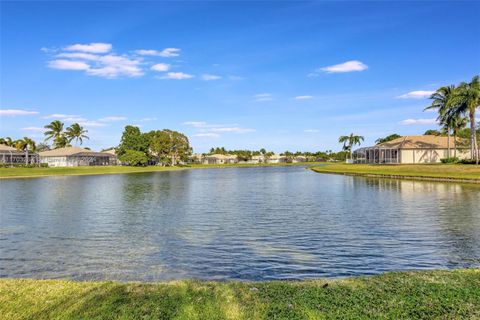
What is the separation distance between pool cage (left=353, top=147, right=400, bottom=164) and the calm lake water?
6388 cm

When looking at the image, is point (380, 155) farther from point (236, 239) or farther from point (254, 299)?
point (254, 299)

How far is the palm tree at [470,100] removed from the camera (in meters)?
64.0

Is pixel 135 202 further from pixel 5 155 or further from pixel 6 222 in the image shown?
pixel 5 155

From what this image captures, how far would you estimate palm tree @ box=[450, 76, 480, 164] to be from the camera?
2520 inches

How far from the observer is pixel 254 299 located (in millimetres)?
7793

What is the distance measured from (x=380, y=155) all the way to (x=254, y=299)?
9260cm

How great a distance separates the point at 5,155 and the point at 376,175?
95.5 metres

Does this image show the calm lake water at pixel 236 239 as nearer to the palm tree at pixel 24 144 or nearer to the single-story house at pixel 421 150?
the single-story house at pixel 421 150

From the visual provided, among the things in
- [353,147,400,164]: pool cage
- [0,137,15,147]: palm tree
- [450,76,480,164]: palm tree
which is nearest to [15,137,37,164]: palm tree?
[0,137,15,147]: palm tree

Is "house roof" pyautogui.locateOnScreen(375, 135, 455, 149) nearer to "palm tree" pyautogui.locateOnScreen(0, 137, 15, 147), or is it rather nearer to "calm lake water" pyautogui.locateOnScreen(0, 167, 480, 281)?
"calm lake water" pyautogui.locateOnScreen(0, 167, 480, 281)

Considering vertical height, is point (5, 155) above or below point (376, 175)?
above

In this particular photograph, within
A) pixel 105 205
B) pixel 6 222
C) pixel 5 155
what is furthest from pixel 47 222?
pixel 5 155

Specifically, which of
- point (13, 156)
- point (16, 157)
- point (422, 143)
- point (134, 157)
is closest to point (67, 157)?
point (16, 157)

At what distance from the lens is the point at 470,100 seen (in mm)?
63938
